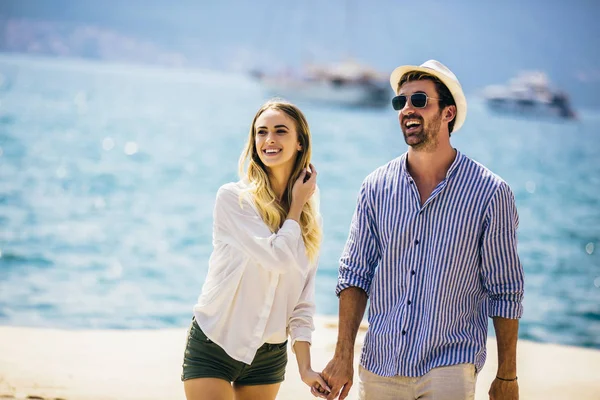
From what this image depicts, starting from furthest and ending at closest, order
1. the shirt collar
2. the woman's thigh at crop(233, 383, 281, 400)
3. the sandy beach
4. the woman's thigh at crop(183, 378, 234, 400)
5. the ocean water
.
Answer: the ocean water, the sandy beach, the woman's thigh at crop(233, 383, 281, 400), the woman's thigh at crop(183, 378, 234, 400), the shirt collar

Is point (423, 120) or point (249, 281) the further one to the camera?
point (249, 281)

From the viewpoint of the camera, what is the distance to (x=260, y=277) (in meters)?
3.38

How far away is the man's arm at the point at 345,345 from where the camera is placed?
3174mm

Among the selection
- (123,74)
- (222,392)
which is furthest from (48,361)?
(123,74)

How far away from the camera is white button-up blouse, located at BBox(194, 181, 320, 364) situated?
3340 millimetres

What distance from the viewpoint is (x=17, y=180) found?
26859 millimetres

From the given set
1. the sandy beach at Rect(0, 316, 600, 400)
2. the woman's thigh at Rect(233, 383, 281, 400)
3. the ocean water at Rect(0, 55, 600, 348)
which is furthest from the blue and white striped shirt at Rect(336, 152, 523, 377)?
the ocean water at Rect(0, 55, 600, 348)

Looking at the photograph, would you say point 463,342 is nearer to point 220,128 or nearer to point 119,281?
point 119,281

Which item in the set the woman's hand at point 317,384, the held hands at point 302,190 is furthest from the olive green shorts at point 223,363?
→ the held hands at point 302,190

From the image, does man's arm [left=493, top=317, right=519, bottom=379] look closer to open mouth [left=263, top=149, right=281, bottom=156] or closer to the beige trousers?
the beige trousers

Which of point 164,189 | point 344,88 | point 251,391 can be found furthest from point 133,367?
point 344,88

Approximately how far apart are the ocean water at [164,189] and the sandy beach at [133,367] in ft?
14.3

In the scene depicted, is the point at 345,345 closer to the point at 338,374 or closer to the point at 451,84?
the point at 338,374

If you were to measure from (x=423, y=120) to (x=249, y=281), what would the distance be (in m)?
0.89
